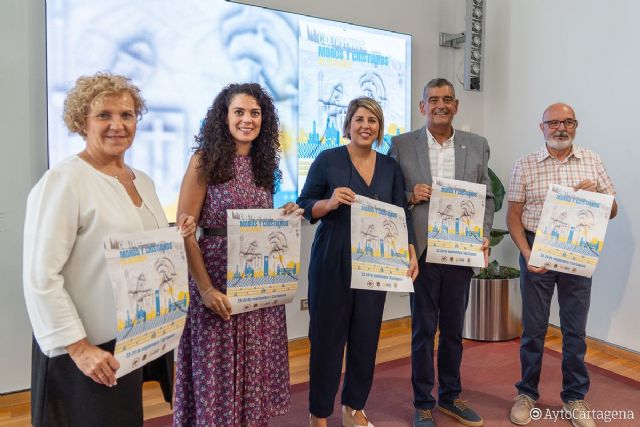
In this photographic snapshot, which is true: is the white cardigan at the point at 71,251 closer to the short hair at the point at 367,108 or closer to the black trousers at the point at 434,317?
the short hair at the point at 367,108

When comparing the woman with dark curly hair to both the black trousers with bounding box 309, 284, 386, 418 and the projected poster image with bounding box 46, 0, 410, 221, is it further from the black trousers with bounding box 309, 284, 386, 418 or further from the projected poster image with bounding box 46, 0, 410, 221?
the projected poster image with bounding box 46, 0, 410, 221

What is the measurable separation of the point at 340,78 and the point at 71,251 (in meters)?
2.78

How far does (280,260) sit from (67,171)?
823 mm

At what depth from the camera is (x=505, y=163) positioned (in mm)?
4297

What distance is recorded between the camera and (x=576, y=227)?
2.37 m

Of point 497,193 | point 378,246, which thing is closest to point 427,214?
point 378,246

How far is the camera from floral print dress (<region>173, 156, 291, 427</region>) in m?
1.76

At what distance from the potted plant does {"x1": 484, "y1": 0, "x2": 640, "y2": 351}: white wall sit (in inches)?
15.6

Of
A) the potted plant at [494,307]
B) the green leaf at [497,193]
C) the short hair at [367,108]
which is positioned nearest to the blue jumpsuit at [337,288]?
the short hair at [367,108]

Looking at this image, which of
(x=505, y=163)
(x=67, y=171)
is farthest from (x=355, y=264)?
(x=505, y=163)

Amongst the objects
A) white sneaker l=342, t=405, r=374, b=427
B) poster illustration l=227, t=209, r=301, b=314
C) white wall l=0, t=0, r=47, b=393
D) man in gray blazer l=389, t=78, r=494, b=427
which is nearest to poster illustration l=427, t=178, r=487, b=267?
man in gray blazer l=389, t=78, r=494, b=427

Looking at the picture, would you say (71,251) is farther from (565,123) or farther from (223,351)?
(565,123)

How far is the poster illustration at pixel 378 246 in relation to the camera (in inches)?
81.0

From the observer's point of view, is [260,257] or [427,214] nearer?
[260,257]
